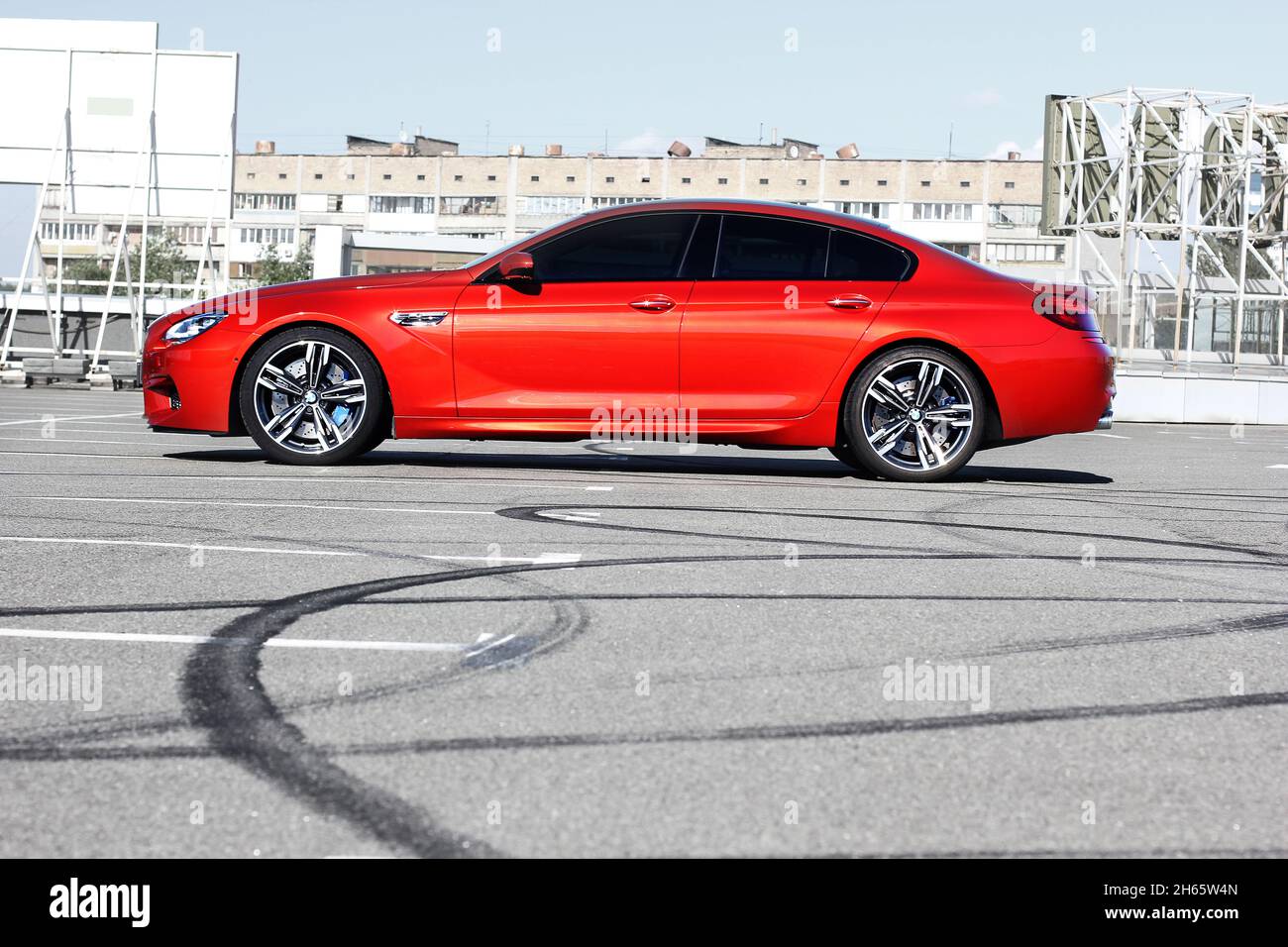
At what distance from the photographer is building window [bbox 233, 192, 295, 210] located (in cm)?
12500

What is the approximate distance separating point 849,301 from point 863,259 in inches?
11.7

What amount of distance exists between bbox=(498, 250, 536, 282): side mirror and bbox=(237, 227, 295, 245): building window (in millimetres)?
110051

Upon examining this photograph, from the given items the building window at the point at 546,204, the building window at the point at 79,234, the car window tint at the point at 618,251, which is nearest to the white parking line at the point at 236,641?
the car window tint at the point at 618,251

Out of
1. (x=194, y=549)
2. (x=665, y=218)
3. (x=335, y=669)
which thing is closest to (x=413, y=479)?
(x=665, y=218)

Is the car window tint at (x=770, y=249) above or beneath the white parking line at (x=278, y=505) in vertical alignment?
above

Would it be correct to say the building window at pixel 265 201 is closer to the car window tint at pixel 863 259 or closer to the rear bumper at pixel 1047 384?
the car window tint at pixel 863 259

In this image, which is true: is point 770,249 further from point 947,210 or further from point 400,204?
point 400,204

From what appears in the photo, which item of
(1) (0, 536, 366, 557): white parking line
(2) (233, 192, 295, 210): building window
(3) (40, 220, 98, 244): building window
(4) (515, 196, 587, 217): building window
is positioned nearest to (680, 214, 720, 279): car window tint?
(1) (0, 536, 366, 557): white parking line

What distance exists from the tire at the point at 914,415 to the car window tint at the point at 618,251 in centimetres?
125

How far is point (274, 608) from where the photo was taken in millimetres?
4789

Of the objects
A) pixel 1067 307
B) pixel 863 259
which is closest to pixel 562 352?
pixel 863 259

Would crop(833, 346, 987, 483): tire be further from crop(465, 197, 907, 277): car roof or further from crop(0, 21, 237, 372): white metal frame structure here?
crop(0, 21, 237, 372): white metal frame structure

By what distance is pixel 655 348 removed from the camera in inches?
349

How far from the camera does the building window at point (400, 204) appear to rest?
118562 mm
